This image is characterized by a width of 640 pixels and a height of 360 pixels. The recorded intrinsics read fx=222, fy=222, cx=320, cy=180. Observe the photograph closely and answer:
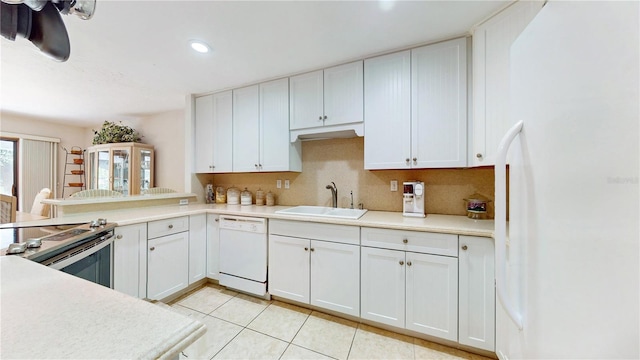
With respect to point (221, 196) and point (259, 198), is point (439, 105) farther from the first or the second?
point (221, 196)

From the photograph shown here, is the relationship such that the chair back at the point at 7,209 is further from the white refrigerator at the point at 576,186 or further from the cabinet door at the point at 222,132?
the white refrigerator at the point at 576,186

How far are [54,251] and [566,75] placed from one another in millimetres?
1929

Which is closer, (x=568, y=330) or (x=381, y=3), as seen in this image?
(x=568, y=330)

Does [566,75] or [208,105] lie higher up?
[208,105]

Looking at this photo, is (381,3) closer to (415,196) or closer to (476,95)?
(476,95)

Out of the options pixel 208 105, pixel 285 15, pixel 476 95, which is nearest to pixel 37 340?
pixel 285 15

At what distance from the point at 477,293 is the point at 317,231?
118 centimetres

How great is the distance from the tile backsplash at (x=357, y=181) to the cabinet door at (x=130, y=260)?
52.2 inches

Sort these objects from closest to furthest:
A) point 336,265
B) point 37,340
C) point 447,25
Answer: point 37,340 → point 447,25 → point 336,265

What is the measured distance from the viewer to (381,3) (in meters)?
1.40

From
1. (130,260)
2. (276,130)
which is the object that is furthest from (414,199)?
(130,260)

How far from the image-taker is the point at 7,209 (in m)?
1.79

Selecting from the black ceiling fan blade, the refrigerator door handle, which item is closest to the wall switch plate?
the refrigerator door handle

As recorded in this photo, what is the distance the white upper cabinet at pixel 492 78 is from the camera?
1396 millimetres
